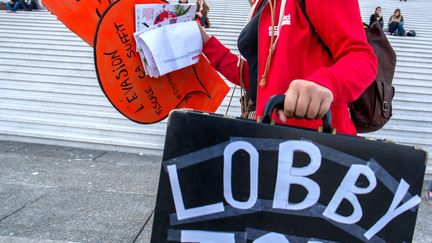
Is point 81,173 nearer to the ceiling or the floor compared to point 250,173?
nearer to the floor

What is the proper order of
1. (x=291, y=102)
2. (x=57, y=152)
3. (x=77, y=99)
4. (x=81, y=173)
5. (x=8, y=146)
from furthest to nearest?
(x=77, y=99) < (x=8, y=146) < (x=57, y=152) < (x=81, y=173) < (x=291, y=102)

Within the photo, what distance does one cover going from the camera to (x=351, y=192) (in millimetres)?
1004

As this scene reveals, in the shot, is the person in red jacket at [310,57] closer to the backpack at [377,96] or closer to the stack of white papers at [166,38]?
the backpack at [377,96]

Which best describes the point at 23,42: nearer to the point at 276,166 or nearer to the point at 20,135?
the point at 20,135

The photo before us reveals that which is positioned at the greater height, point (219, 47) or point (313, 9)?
point (313, 9)

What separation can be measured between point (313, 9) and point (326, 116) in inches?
15.7

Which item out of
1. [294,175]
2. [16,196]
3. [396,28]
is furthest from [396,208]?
→ [396,28]

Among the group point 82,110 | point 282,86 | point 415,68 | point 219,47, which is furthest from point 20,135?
point 415,68

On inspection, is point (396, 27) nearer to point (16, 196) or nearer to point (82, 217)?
point (82, 217)

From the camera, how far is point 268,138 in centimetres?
100

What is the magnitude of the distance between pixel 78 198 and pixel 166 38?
3.17 meters

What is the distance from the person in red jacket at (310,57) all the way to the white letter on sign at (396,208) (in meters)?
0.29

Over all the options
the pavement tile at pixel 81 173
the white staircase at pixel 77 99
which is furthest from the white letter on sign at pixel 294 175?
the white staircase at pixel 77 99

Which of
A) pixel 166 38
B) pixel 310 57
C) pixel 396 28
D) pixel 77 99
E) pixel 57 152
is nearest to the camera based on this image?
pixel 310 57
